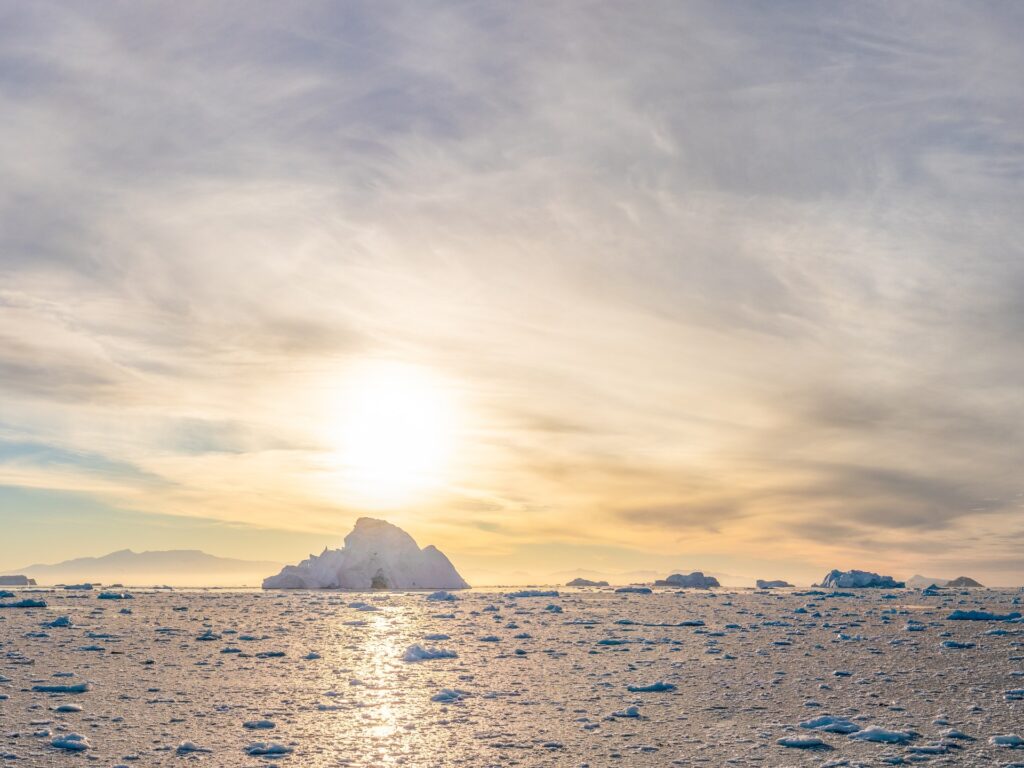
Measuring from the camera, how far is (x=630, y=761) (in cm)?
1057

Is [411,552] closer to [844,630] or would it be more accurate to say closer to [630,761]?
[844,630]

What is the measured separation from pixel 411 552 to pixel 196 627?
48419 mm

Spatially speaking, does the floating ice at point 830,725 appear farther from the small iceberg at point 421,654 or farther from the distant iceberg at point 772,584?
the distant iceberg at point 772,584

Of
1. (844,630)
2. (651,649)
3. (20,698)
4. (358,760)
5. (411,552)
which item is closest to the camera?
(358,760)

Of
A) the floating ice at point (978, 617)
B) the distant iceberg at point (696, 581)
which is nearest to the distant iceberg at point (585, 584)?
the distant iceberg at point (696, 581)

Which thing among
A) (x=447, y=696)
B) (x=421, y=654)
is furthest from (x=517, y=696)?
(x=421, y=654)

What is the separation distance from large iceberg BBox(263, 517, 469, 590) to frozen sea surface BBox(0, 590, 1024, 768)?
4718cm

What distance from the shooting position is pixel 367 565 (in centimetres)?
7325

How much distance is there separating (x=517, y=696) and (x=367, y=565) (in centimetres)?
6093

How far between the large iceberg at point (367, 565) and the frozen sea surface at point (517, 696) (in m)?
47.2

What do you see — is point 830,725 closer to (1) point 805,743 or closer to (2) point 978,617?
(1) point 805,743

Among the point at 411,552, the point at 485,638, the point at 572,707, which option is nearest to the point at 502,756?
the point at 572,707

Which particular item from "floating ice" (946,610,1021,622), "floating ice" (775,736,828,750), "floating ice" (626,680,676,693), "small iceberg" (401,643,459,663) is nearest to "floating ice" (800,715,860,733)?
"floating ice" (775,736,828,750)

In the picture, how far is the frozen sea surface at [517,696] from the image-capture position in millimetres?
10891
